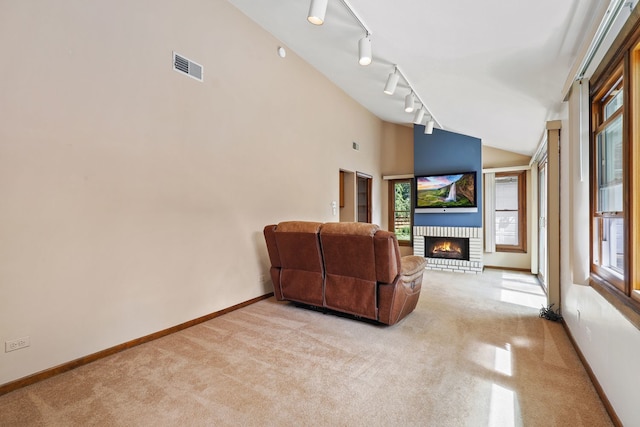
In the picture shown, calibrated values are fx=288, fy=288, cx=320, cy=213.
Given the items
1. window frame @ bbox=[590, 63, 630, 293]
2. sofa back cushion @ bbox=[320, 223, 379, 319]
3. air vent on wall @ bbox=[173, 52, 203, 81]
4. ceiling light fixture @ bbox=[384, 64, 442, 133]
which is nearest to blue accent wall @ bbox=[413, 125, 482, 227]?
ceiling light fixture @ bbox=[384, 64, 442, 133]

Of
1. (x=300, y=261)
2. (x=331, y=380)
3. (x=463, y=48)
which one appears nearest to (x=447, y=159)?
(x=463, y=48)

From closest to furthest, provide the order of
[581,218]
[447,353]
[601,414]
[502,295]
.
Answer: [601,414]
[581,218]
[447,353]
[502,295]

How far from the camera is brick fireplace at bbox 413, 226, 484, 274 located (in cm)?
596

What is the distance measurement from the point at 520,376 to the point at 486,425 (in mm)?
716

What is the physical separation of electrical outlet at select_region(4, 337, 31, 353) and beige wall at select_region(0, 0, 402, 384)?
0.04 m

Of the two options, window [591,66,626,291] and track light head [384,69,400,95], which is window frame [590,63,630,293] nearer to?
window [591,66,626,291]

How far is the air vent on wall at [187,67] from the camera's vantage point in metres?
2.97

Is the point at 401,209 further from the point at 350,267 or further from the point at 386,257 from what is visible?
the point at 386,257

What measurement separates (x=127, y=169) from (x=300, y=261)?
1.94m

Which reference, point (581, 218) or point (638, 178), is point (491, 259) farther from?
point (638, 178)

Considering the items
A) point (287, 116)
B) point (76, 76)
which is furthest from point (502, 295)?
point (76, 76)

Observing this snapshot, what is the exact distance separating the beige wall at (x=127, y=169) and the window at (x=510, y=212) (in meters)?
4.85

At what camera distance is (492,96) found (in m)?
3.53

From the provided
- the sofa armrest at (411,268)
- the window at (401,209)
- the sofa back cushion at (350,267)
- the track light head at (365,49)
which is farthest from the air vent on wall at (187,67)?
the window at (401,209)
